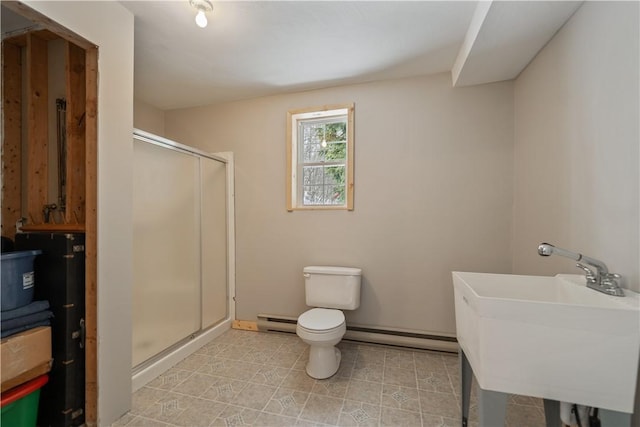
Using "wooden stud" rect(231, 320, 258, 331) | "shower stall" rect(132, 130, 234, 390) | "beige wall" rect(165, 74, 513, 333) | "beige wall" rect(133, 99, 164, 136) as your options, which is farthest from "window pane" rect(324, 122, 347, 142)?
"wooden stud" rect(231, 320, 258, 331)

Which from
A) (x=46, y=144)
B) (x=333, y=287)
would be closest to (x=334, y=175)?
(x=333, y=287)

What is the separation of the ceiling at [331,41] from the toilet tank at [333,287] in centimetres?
162

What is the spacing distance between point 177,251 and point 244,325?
3.31ft

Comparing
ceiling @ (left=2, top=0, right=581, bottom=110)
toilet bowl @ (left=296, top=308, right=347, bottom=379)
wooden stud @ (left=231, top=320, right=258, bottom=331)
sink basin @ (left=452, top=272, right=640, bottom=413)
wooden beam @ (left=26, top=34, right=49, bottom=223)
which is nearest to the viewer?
sink basin @ (left=452, top=272, right=640, bottom=413)

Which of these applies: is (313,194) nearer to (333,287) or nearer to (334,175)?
Answer: (334,175)

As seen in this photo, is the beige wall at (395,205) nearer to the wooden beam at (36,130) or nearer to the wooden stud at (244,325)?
the wooden stud at (244,325)

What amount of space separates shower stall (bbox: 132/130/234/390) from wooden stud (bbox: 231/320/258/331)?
0.26 feet

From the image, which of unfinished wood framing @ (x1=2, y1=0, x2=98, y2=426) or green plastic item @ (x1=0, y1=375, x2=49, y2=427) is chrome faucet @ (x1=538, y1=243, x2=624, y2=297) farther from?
green plastic item @ (x1=0, y1=375, x2=49, y2=427)

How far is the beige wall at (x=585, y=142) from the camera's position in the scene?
992 mm

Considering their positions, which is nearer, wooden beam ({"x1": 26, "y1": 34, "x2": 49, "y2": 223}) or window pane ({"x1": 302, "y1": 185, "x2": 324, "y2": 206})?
wooden beam ({"x1": 26, "y1": 34, "x2": 49, "y2": 223})

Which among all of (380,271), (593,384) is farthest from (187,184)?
(593,384)

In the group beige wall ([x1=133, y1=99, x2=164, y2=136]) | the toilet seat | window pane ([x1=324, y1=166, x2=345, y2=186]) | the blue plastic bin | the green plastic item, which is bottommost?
the green plastic item

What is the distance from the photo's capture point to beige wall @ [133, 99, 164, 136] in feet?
8.32

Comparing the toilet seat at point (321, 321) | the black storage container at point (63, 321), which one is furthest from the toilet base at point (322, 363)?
the black storage container at point (63, 321)
